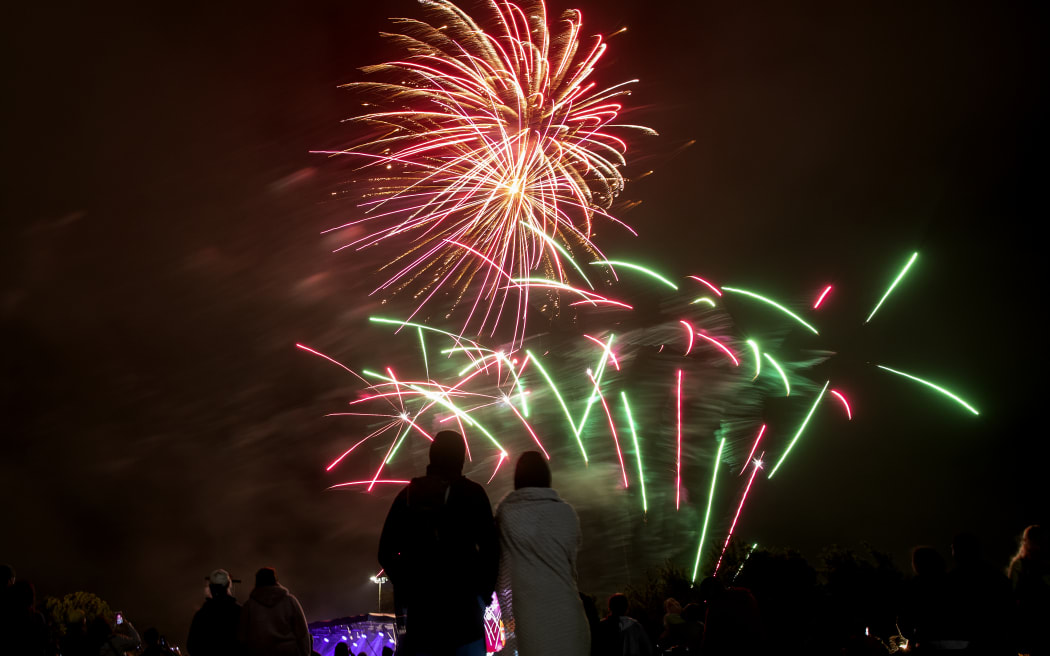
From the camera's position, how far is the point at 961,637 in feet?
18.6

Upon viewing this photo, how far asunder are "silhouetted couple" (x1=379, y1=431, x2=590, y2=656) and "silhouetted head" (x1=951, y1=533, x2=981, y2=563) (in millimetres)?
3614

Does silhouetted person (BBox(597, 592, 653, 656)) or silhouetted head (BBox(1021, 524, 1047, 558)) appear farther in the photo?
silhouetted person (BBox(597, 592, 653, 656))

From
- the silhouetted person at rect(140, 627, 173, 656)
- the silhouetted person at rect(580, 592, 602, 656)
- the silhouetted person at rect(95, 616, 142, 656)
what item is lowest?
the silhouetted person at rect(140, 627, 173, 656)

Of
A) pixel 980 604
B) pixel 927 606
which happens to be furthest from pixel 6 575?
pixel 980 604

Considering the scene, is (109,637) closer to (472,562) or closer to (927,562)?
(472,562)

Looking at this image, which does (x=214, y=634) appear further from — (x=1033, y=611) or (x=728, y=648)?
(x=1033, y=611)

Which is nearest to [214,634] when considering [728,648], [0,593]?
[0,593]

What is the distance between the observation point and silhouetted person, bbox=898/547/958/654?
18.9 ft

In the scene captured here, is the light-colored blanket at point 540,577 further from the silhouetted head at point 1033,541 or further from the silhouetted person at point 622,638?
the silhouetted head at point 1033,541

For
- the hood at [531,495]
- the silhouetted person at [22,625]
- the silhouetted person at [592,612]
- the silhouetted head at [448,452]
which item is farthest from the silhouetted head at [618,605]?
the silhouetted person at [22,625]

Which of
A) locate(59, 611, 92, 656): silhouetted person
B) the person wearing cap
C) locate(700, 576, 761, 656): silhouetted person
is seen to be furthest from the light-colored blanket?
locate(59, 611, 92, 656): silhouetted person

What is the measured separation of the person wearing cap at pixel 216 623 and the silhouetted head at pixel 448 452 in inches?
151

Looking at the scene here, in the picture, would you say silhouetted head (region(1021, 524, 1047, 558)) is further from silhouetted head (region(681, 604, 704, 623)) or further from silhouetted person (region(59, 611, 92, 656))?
silhouetted person (region(59, 611, 92, 656))

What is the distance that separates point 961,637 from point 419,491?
14.5ft
